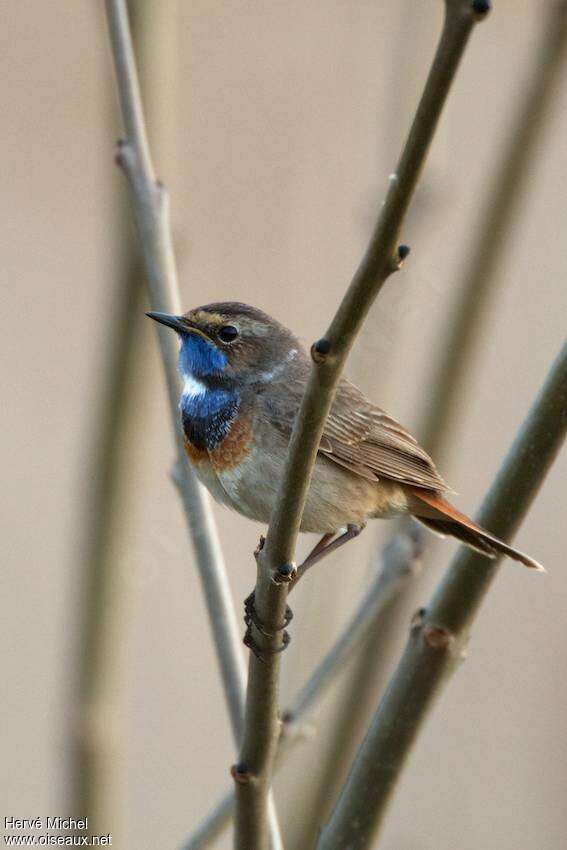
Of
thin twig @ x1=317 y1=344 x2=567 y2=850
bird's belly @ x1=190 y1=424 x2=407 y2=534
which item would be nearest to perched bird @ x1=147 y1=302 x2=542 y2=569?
bird's belly @ x1=190 y1=424 x2=407 y2=534

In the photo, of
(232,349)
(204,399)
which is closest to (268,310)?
(232,349)

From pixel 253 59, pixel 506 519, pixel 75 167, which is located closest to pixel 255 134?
pixel 253 59

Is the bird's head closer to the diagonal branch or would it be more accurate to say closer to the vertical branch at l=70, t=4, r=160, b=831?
the vertical branch at l=70, t=4, r=160, b=831

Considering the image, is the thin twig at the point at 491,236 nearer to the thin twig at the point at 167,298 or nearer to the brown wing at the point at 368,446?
the brown wing at the point at 368,446

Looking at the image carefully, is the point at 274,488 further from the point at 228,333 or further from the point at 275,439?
the point at 228,333

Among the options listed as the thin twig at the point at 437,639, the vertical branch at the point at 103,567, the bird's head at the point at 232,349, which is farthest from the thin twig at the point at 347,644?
the bird's head at the point at 232,349
